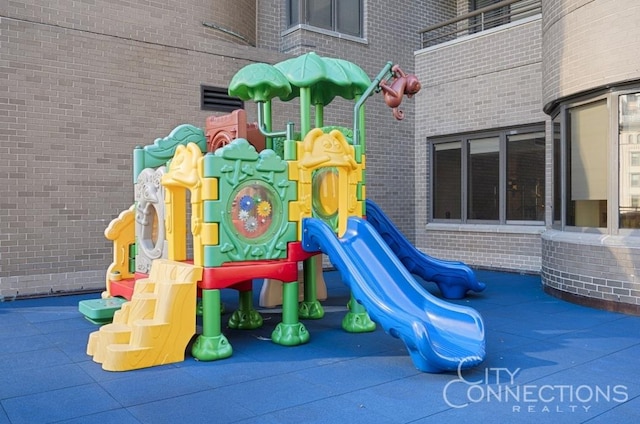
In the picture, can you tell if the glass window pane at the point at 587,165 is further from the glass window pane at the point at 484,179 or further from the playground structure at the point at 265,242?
the glass window pane at the point at 484,179

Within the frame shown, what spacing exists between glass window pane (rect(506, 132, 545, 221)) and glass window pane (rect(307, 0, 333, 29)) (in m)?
4.51

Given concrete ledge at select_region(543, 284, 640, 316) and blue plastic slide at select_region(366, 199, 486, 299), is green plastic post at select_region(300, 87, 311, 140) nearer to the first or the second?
blue plastic slide at select_region(366, 199, 486, 299)

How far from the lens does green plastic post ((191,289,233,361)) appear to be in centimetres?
554

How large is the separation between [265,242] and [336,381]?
1.88m

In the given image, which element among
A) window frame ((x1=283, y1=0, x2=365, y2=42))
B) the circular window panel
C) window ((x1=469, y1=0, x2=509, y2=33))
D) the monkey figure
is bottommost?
the circular window panel

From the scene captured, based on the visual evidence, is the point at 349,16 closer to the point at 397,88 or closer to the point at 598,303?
the point at 397,88

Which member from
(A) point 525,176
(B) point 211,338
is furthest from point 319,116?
(A) point 525,176

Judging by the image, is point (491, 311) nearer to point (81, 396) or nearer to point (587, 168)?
point (587, 168)

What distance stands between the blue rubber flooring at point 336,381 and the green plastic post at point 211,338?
10 centimetres

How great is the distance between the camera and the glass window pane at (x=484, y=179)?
39.4ft

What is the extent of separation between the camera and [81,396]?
4461 mm

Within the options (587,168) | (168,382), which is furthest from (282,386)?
(587,168)

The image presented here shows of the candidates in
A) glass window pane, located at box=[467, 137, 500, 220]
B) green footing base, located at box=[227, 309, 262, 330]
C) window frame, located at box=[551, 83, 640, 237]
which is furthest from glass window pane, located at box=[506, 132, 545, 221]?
green footing base, located at box=[227, 309, 262, 330]

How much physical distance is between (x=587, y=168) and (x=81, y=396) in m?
6.95
